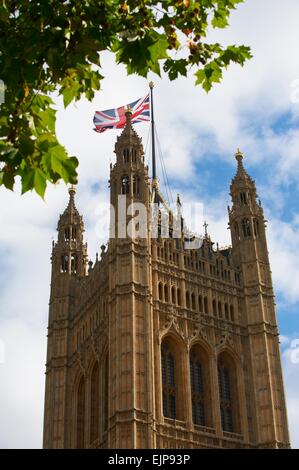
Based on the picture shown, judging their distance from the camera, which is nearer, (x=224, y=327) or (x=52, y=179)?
(x=52, y=179)

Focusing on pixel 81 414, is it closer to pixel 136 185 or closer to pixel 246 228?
pixel 136 185

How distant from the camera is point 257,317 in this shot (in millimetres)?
46906

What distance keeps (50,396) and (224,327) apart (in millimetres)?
11636

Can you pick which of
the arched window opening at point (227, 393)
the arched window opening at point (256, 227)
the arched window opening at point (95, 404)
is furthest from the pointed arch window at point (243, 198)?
the arched window opening at point (95, 404)

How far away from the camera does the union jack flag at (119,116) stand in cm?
4825

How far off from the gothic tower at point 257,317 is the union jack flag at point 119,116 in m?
8.20

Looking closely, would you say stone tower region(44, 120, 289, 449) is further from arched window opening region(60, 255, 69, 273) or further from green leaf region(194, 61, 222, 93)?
green leaf region(194, 61, 222, 93)

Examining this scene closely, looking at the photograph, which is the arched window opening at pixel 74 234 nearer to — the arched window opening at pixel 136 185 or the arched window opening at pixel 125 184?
A: the arched window opening at pixel 125 184

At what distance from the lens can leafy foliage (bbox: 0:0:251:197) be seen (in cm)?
764

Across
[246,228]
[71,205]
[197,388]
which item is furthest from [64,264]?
[197,388]

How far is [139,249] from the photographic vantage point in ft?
144
